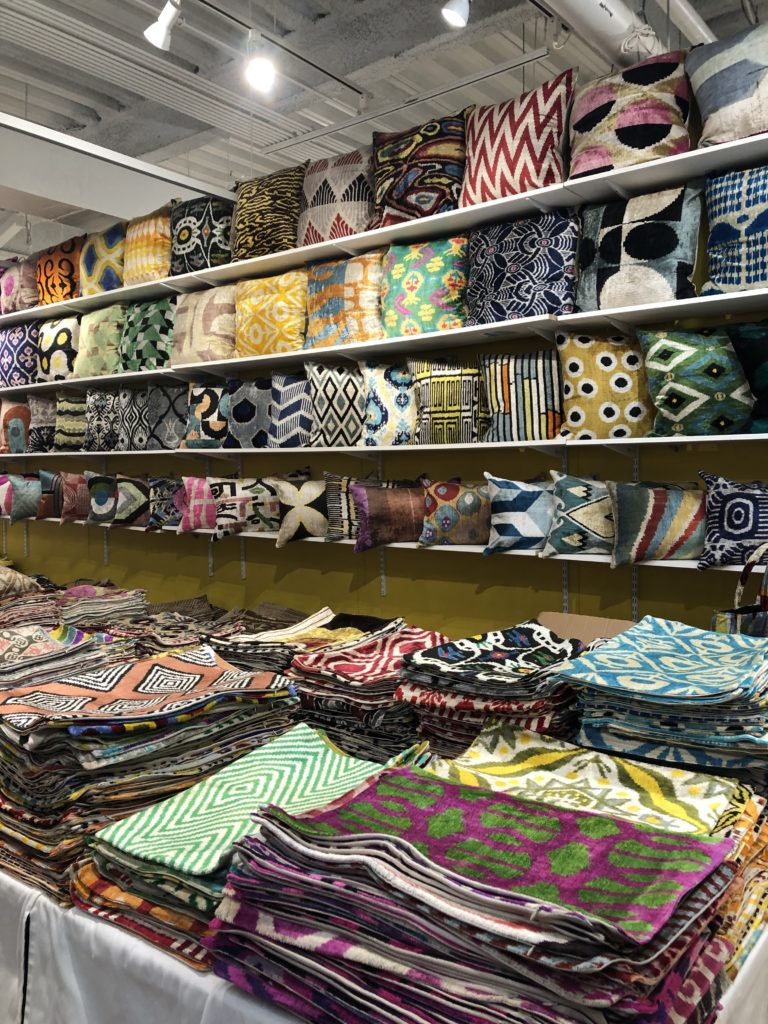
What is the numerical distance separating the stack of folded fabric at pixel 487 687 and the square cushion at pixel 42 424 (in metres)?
3.67

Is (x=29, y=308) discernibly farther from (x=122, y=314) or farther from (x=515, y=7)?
(x=515, y=7)

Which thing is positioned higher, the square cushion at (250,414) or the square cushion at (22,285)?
the square cushion at (22,285)

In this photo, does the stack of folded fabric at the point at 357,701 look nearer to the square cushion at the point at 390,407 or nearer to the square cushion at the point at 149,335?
the square cushion at the point at 390,407

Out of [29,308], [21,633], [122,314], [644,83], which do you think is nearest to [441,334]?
[644,83]

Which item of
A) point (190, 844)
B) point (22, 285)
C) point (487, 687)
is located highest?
point (22, 285)

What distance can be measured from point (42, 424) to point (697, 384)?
362 centimetres

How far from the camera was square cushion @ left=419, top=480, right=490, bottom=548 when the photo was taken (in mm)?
2947

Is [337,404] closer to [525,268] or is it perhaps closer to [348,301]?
[348,301]

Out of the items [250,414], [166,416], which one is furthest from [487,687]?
[166,416]

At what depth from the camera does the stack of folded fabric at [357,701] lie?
1.71 metres

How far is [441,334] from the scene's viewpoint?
2.91m

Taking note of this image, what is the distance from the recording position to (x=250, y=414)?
3555 mm

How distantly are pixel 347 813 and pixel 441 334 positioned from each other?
2.14 meters

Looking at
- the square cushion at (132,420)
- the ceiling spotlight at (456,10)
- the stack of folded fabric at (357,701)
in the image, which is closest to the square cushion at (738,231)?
the ceiling spotlight at (456,10)
